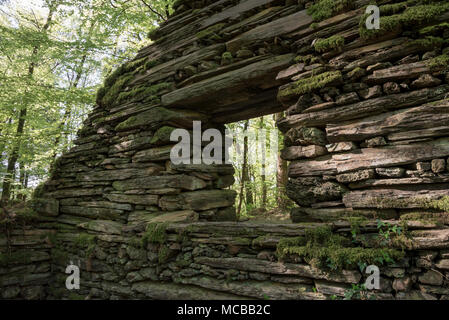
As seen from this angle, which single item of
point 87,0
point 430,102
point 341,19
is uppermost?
point 87,0

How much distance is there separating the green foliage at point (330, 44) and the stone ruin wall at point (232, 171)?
0.07 ft

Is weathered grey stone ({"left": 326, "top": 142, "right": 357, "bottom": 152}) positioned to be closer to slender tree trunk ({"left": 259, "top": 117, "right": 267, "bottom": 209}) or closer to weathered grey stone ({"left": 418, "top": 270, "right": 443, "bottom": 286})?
weathered grey stone ({"left": 418, "top": 270, "right": 443, "bottom": 286})

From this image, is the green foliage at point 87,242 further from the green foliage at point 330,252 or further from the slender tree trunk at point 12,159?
the slender tree trunk at point 12,159

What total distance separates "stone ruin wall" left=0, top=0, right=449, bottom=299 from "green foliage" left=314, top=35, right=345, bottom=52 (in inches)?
0.8

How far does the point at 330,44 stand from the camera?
346cm

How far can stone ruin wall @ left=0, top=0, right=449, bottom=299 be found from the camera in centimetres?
281

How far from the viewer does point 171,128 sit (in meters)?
4.80

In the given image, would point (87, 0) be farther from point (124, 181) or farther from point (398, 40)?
point (398, 40)

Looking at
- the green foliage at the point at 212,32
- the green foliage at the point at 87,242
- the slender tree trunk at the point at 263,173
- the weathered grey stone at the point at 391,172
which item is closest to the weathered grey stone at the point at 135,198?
the green foliage at the point at 87,242

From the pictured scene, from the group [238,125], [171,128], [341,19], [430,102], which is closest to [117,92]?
[171,128]

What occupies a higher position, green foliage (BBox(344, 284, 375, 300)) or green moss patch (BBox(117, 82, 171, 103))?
green moss patch (BBox(117, 82, 171, 103))

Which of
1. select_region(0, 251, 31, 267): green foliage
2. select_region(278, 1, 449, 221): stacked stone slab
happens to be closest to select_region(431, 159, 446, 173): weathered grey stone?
select_region(278, 1, 449, 221): stacked stone slab

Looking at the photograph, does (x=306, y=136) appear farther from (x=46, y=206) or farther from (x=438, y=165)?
(x=46, y=206)
